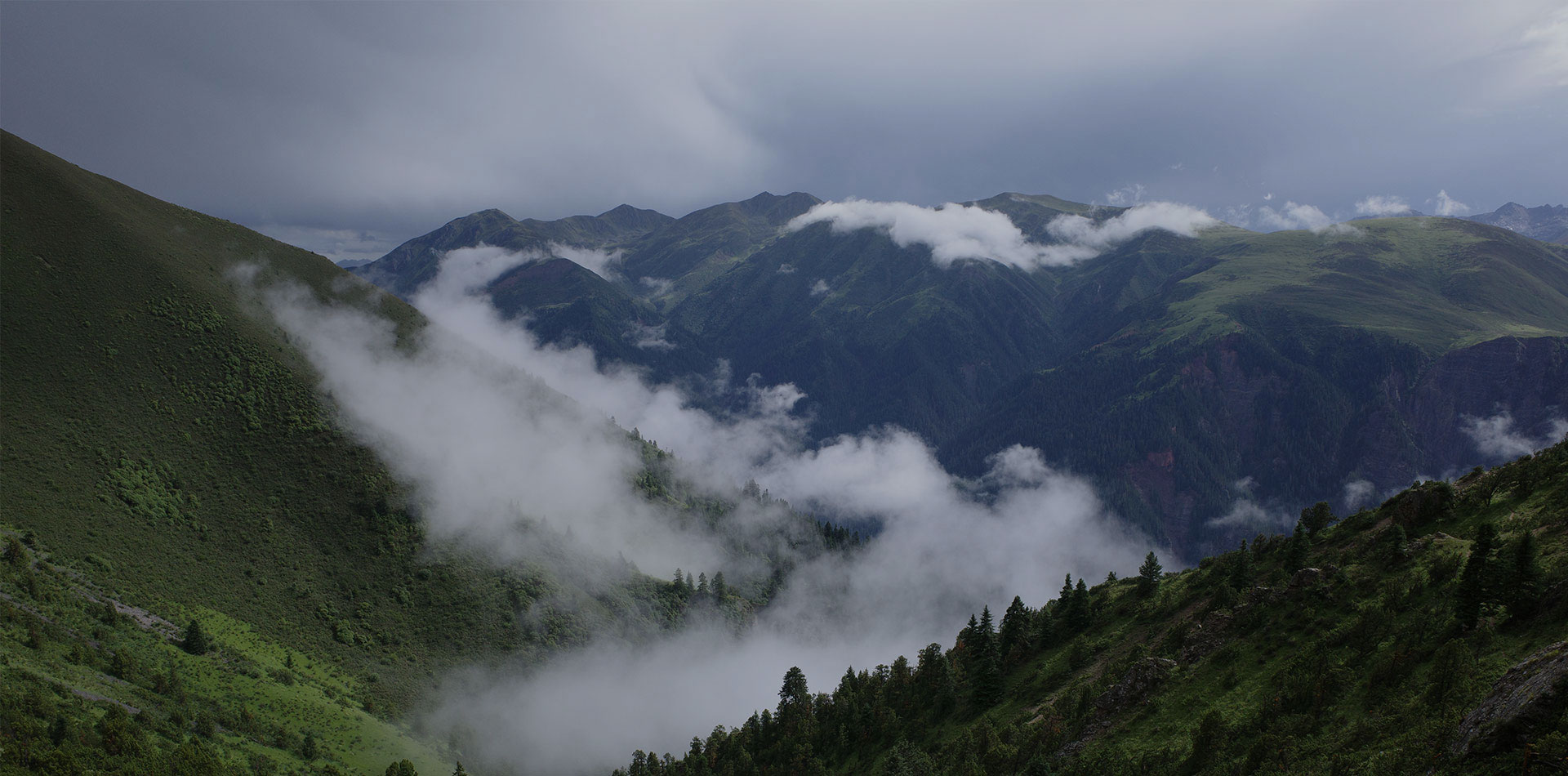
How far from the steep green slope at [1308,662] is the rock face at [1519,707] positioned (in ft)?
0.31

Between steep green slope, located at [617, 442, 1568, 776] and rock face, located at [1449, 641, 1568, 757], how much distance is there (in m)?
0.10

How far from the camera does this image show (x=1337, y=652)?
4578cm

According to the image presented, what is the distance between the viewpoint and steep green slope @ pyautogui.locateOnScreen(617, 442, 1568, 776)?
108 ft

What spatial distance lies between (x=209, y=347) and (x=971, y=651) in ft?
741

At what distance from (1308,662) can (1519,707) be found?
75.6ft

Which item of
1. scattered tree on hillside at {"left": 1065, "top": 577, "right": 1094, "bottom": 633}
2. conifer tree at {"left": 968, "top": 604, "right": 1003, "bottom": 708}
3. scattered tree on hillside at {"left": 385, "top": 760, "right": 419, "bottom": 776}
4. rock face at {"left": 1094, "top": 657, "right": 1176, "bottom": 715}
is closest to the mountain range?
rock face at {"left": 1094, "top": 657, "right": 1176, "bottom": 715}

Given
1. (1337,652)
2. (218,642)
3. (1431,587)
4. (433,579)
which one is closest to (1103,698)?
(1337,652)

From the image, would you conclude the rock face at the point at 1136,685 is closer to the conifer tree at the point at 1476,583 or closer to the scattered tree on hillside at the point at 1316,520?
the conifer tree at the point at 1476,583

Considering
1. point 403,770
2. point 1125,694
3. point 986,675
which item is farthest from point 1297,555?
point 403,770

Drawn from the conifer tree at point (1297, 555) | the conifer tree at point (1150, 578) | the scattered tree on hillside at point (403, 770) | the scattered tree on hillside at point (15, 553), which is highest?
the scattered tree on hillside at point (15, 553)

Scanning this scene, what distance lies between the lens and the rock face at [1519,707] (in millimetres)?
25219

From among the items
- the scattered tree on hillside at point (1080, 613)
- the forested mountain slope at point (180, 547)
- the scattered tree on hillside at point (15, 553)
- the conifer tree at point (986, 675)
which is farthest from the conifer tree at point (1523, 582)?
the scattered tree on hillside at point (15, 553)

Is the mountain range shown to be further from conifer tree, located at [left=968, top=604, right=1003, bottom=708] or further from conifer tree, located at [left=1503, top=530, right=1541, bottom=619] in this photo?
conifer tree, located at [left=968, top=604, right=1003, bottom=708]

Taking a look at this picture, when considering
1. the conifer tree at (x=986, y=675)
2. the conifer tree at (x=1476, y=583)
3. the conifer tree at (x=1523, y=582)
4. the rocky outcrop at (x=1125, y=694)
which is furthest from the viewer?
the conifer tree at (x=986, y=675)
